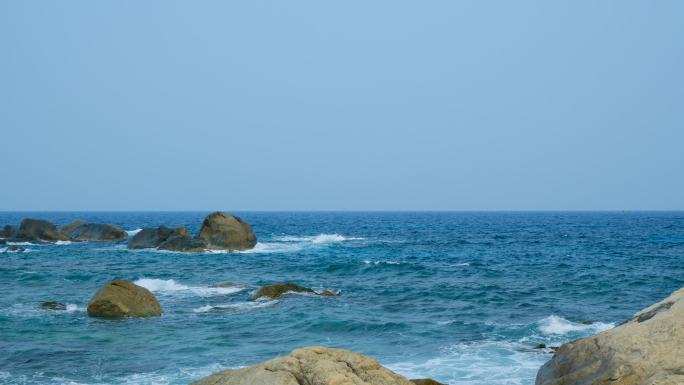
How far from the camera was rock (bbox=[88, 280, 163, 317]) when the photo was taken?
2491 centimetres

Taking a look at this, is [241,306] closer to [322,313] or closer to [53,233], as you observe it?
[322,313]

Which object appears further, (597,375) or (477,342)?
(477,342)

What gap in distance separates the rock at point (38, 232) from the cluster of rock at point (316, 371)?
220 ft

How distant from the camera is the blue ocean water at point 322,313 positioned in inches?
727

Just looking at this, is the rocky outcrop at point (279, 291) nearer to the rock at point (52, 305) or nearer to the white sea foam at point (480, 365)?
the rock at point (52, 305)

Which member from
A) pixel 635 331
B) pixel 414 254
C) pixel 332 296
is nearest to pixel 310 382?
pixel 635 331

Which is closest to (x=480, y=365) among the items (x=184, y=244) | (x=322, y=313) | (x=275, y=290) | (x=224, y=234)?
(x=322, y=313)

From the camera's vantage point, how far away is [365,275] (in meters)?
40.0

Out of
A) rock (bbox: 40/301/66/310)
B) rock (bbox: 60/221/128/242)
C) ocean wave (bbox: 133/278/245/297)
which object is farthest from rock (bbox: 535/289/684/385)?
rock (bbox: 60/221/128/242)

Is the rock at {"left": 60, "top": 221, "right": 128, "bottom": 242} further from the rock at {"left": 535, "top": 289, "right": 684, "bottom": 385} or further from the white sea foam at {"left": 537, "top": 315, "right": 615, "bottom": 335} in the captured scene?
the rock at {"left": 535, "top": 289, "right": 684, "bottom": 385}

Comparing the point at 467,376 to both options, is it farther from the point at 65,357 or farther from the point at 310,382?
the point at 65,357

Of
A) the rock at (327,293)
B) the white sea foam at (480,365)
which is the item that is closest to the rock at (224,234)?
the rock at (327,293)

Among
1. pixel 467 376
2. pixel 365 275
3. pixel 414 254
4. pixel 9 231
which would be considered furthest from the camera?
pixel 9 231

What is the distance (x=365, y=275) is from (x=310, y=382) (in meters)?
31.8
